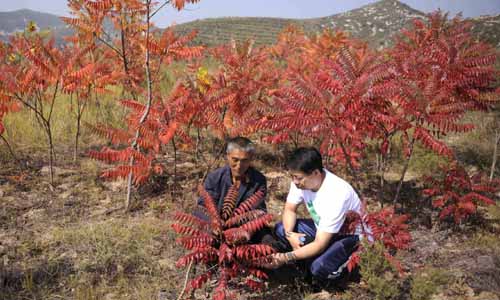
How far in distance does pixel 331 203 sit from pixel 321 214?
0.41ft

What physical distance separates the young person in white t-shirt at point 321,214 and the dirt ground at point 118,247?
259mm

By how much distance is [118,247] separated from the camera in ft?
11.2

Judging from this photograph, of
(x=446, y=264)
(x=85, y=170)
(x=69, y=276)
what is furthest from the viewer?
(x=85, y=170)

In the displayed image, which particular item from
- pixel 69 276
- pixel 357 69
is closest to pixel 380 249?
pixel 357 69

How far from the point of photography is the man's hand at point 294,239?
118 inches

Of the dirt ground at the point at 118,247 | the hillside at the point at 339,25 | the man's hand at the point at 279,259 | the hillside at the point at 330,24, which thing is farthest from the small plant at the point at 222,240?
the hillside at the point at 339,25

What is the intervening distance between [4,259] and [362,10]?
5320 centimetres

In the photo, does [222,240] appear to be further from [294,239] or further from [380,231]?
[380,231]

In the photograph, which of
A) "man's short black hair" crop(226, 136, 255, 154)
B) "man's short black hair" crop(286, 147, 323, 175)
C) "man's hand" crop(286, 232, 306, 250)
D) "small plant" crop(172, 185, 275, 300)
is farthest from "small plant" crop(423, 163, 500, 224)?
"small plant" crop(172, 185, 275, 300)

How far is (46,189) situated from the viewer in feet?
15.0

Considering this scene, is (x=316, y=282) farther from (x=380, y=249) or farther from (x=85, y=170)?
(x=85, y=170)

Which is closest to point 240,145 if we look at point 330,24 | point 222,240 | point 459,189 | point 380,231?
point 222,240

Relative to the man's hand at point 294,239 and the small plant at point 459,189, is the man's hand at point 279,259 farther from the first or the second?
the small plant at point 459,189

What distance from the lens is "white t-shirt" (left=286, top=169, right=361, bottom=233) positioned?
9.12 feet
